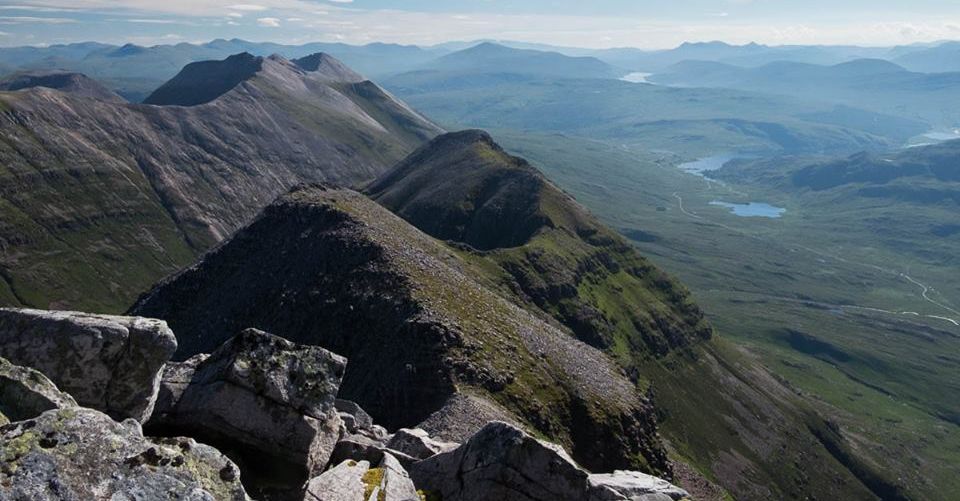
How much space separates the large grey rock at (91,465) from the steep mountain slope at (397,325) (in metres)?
57.6

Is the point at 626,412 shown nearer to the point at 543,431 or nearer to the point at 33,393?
the point at 543,431

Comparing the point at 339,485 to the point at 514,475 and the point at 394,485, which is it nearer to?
the point at 394,485

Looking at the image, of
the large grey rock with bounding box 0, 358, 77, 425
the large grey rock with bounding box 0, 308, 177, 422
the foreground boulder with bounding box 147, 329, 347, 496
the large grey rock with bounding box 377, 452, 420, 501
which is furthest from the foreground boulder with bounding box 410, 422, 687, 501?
the large grey rock with bounding box 0, 358, 77, 425

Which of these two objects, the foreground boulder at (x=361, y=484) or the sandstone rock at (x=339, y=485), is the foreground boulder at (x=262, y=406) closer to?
the sandstone rock at (x=339, y=485)

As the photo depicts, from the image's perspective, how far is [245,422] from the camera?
104 ft

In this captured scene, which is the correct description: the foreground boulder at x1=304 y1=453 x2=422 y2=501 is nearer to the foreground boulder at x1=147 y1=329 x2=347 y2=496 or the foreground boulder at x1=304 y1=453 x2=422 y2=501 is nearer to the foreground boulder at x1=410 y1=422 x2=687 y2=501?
the foreground boulder at x1=147 y1=329 x2=347 y2=496

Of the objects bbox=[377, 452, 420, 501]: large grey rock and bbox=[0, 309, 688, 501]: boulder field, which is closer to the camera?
bbox=[0, 309, 688, 501]: boulder field

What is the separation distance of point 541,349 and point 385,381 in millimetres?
27515

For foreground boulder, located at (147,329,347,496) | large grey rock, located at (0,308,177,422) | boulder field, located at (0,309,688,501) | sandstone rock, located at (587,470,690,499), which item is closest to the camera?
boulder field, located at (0,309,688,501)

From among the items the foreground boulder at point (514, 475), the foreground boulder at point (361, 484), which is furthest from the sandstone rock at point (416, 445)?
the foreground boulder at point (361, 484)

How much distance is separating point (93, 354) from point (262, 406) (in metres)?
7.61

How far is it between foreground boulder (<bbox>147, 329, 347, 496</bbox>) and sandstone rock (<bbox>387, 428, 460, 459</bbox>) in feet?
23.2

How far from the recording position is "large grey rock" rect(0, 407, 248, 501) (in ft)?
56.4

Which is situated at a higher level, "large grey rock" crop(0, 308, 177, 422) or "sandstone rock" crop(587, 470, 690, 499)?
"large grey rock" crop(0, 308, 177, 422)
